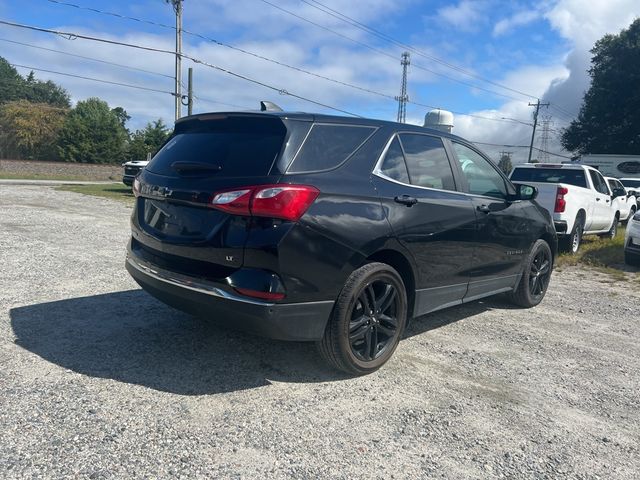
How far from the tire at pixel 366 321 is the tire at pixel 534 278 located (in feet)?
8.23

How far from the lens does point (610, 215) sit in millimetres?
12141

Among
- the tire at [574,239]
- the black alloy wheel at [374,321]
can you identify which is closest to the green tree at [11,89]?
the tire at [574,239]

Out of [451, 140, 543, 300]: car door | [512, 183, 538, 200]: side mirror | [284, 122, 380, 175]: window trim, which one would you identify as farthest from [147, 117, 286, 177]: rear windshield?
[512, 183, 538, 200]: side mirror

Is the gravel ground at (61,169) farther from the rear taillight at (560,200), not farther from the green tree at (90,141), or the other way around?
the rear taillight at (560,200)

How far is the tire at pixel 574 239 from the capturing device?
32.7ft

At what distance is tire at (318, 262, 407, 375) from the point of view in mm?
3424

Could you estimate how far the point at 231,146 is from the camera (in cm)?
344

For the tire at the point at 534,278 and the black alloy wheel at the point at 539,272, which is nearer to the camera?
the tire at the point at 534,278

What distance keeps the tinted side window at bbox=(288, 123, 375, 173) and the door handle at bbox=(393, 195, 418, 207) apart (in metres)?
0.49

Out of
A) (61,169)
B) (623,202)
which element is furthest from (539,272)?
(61,169)

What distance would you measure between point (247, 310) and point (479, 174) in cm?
300

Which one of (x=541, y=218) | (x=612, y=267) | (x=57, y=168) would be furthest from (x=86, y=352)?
(x=57, y=168)

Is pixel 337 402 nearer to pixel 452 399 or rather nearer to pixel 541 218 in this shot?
pixel 452 399

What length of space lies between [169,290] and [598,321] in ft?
15.6
